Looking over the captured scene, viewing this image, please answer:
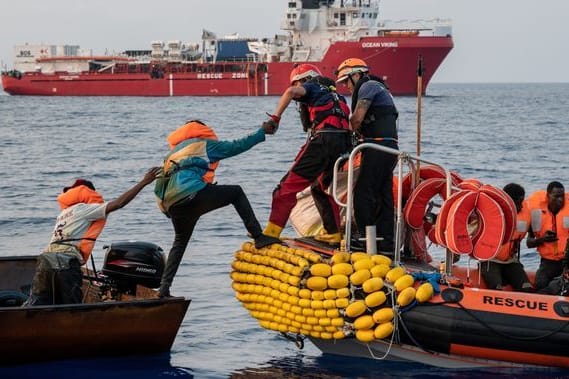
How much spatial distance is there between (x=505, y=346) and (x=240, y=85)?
78.7 meters

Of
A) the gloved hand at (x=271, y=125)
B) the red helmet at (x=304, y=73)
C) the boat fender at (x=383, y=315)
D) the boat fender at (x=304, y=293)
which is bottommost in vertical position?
the boat fender at (x=383, y=315)

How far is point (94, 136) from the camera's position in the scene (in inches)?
1791

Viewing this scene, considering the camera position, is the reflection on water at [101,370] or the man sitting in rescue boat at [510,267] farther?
the man sitting in rescue boat at [510,267]

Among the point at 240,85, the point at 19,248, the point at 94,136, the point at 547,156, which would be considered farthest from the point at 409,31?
the point at 19,248

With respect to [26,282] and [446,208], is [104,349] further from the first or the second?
[446,208]

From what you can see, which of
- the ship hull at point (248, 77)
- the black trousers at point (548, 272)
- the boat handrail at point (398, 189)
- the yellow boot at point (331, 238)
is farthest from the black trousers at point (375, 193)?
the ship hull at point (248, 77)

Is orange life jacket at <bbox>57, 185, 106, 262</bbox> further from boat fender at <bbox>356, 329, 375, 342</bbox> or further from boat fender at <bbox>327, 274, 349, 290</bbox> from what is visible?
boat fender at <bbox>356, 329, 375, 342</bbox>

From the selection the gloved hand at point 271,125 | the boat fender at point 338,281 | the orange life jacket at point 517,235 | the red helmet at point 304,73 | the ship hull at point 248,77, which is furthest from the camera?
the ship hull at point 248,77

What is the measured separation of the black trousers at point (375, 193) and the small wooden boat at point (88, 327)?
1.64 metres

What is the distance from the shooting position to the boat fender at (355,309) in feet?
30.5

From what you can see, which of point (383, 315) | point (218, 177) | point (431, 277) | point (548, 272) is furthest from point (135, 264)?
point (218, 177)

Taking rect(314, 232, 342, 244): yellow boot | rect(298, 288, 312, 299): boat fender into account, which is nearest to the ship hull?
rect(314, 232, 342, 244): yellow boot

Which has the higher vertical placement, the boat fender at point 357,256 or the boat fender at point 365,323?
the boat fender at point 357,256

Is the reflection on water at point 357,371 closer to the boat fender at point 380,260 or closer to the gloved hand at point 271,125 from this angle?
the boat fender at point 380,260
